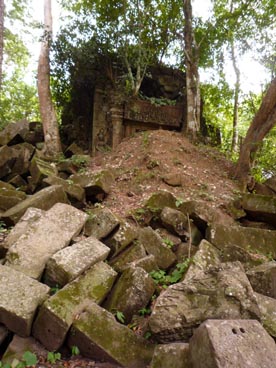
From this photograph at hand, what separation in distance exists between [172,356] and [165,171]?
477cm

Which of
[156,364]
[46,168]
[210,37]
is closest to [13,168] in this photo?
[46,168]

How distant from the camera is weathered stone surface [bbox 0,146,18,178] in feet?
23.0

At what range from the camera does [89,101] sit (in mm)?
11023

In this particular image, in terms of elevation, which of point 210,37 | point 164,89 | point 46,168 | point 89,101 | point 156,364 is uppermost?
point 210,37

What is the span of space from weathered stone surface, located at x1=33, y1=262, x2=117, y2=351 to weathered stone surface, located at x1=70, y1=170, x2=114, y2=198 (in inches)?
97.7

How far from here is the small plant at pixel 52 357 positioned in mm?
2699

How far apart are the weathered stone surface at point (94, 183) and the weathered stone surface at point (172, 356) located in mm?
3568

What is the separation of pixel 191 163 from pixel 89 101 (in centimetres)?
549

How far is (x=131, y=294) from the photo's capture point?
3.25 metres

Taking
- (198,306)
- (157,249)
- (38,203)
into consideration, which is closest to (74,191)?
(38,203)

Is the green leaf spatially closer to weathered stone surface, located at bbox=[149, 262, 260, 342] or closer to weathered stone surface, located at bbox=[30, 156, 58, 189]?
weathered stone surface, located at bbox=[149, 262, 260, 342]

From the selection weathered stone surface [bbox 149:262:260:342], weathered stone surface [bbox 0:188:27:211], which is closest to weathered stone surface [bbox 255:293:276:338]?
weathered stone surface [bbox 149:262:260:342]

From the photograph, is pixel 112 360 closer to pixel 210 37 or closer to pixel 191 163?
pixel 191 163

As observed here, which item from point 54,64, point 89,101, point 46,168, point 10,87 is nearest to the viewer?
point 46,168
